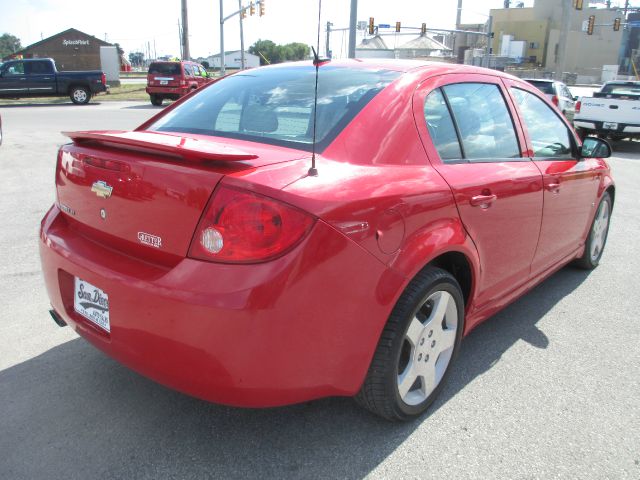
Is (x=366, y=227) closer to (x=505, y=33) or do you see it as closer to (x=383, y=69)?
(x=383, y=69)

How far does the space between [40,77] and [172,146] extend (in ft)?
80.7

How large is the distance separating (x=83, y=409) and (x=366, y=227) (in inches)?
64.3

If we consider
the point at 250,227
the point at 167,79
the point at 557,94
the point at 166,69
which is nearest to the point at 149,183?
the point at 250,227

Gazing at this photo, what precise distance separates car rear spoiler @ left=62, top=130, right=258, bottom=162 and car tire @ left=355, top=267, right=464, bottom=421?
2.94 ft

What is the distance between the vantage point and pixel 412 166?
242 cm

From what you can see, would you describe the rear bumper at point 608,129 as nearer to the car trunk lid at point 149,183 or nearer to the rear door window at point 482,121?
the rear door window at point 482,121

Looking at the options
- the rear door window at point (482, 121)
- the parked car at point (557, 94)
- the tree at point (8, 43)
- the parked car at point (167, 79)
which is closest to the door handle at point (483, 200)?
the rear door window at point (482, 121)

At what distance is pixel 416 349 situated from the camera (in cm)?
250

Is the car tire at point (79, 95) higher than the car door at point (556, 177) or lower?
lower

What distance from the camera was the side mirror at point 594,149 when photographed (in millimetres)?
4008

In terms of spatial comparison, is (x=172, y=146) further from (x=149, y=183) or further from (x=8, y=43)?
(x=8, y=43)

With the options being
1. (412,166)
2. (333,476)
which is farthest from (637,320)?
(333,476)

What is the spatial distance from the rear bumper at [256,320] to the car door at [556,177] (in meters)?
1.68

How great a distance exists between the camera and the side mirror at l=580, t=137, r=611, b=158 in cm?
401
